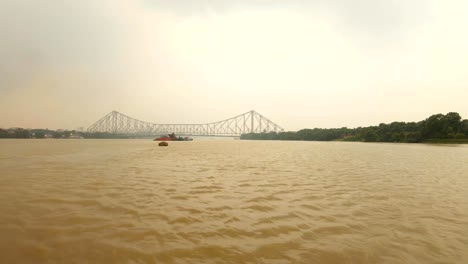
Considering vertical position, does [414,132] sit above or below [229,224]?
above

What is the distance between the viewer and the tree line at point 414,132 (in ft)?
223

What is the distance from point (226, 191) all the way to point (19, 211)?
15.6ft

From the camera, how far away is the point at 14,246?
3389 millimetres

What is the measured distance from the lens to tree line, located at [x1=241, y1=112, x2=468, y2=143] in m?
68.1

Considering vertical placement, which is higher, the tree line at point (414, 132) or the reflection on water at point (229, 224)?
the tree line at point (414, 132)

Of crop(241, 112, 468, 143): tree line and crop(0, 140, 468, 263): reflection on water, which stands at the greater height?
crop(241, 112, 468, 143): tree line

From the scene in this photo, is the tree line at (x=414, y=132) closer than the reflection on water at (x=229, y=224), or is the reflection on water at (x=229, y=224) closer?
the reflection on water at (x=229, y=224)

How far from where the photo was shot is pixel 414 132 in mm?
77688

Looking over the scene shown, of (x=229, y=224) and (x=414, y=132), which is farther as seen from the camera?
(x=414, y=132)

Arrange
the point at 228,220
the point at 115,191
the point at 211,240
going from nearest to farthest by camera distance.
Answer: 1. the point at 211,240
2. the point at 228,220
3. the point at 115,191

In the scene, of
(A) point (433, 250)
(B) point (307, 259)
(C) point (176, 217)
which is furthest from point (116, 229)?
(A) point (433, 250)

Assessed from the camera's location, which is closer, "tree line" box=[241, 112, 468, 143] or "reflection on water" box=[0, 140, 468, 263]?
"reflection on water" box=[0, 140, 468, 263]

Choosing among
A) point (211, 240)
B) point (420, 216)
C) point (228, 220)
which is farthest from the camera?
point (420, 216)

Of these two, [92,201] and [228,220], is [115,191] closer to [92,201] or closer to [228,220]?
[92,201]
